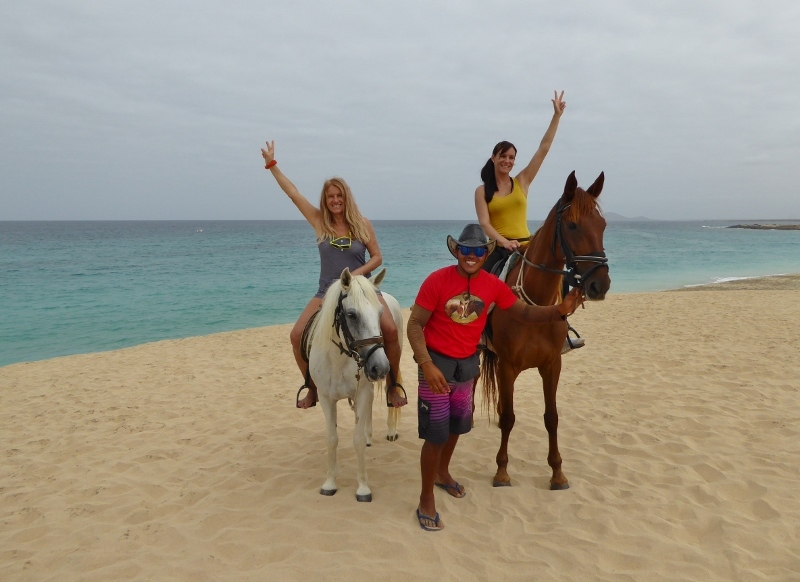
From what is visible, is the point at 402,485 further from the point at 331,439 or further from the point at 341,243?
the point at 341,243

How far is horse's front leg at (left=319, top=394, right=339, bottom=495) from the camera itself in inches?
153

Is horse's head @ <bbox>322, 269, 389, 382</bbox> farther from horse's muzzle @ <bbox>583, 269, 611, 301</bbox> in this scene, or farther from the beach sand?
horse's muzzle @ <bbox>583, 269, 611, 301</bbox>

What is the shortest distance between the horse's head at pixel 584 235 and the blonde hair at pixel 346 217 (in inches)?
66.0

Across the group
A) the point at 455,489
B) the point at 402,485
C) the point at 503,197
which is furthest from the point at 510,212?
the point at 402,485

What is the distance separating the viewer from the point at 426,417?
3.26 m

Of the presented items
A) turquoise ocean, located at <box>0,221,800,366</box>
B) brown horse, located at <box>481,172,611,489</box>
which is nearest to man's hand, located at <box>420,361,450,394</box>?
brown horse, located at <box>481,172,611,489</box>

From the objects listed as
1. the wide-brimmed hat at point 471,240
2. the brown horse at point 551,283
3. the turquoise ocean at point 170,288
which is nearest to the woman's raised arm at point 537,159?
the brown horse at point 551,283

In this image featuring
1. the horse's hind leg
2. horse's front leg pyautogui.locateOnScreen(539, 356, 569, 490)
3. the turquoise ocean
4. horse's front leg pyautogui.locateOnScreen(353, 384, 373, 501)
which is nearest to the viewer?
horse's front leg pyautogui.locateOnScreen(353, 384, 373, 501)

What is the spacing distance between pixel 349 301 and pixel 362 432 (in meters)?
1.26

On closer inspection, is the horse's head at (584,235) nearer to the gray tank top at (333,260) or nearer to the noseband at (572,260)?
the noseband at (572,260)

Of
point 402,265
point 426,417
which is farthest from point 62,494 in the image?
point 402,265

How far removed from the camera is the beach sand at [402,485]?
306 centimetres

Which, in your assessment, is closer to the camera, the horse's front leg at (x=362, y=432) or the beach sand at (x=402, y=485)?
the beach sand at (x=402, y=485)

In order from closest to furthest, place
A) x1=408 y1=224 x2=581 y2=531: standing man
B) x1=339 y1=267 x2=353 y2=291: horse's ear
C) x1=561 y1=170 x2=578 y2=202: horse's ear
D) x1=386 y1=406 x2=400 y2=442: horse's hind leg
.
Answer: x1=408 y1=224 x2=581 y2=531: standing man
x1=339 y1=267 x2=353 y2=291: horse's ear
x1=561 y1=170 x2=578 y2=202: horse's ear
x1=386 y1=406 x2=400 y2=442: horse's hind leg
